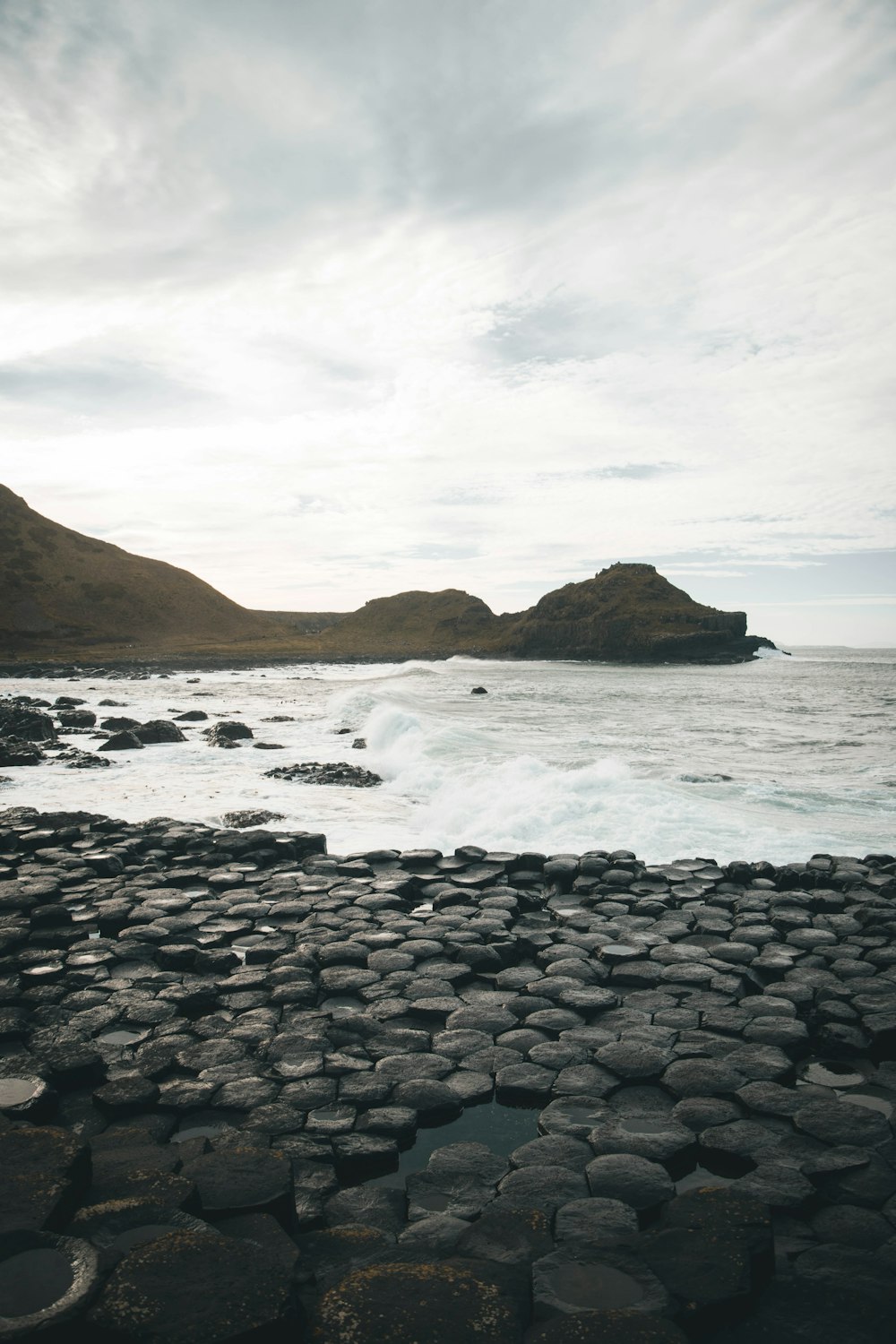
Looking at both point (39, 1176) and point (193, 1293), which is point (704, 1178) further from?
point (39, 1176)

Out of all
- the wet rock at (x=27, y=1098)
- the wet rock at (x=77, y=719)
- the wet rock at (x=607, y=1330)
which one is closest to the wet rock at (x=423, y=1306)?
the wet rock at (x=607, y=1330)

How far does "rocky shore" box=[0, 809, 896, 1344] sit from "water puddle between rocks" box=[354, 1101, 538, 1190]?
0.8 inches

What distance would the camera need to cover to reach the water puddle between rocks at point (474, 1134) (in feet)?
16.3

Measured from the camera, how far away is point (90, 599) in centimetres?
16625

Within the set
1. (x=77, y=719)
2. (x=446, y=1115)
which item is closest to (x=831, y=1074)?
(x=446, y=1115)

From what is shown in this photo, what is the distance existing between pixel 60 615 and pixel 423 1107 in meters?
169

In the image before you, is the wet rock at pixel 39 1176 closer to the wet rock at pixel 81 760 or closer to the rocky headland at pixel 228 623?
the wet rock at pixel 81 760

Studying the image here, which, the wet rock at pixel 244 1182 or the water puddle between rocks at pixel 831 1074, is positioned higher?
the wet rock at pixel 244 1182

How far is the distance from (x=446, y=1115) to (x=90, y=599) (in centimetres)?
17880

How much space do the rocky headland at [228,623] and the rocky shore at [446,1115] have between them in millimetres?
99446

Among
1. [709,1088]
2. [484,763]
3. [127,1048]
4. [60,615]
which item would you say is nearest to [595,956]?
[709,1088]

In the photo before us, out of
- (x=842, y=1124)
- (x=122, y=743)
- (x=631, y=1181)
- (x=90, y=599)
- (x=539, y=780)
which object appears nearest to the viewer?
(x=631, y=1181)

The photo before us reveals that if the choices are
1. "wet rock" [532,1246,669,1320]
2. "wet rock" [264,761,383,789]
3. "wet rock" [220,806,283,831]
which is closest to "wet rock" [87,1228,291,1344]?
"wet rock" [532,1246,669,1320]

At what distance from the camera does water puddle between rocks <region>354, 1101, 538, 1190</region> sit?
16.3ft
